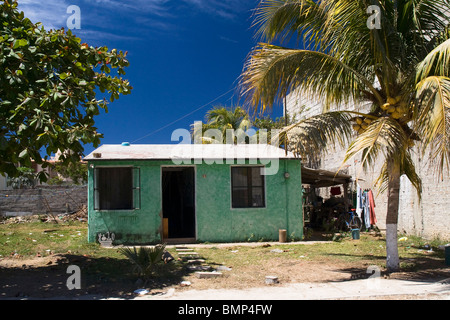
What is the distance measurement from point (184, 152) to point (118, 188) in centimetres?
252

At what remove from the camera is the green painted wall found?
12.4 metres

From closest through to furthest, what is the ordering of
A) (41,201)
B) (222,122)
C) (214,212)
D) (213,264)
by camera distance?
(213,264)
(214,212)
(41,201)
(222,122)

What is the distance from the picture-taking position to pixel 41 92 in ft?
24.1

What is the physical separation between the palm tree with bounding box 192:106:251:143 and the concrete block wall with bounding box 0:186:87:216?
7.70 m

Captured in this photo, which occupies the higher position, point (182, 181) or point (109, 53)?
point (109, 53)

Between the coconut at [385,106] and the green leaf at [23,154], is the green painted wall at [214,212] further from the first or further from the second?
the green leaf at [23,154]

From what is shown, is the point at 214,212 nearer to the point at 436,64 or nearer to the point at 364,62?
the point at 364,62

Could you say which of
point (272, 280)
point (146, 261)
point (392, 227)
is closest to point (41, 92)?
point (146, 261)

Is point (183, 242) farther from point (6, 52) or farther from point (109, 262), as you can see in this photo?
point (6, 52)

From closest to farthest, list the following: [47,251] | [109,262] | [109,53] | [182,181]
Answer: [109,53] → [109,262] → [47,251] → [182,181]

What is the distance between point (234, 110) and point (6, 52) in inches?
687
